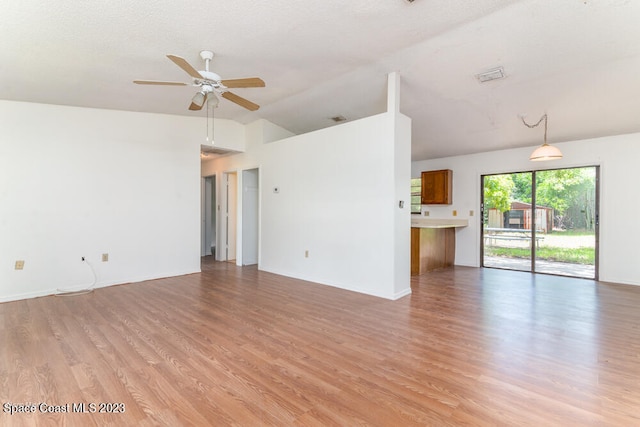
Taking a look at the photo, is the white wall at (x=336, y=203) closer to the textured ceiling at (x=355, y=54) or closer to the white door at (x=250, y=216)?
the white door at (x=250, y=216)

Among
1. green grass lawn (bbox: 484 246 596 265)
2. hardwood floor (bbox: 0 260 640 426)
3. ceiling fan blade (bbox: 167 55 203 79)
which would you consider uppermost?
ceiling fan blade (bbox: 167 55 203 79)

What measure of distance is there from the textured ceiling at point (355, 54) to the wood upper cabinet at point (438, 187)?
1.74 meters

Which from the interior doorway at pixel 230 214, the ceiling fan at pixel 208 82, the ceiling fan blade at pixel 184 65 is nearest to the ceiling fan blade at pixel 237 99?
the ceiling fan at pixel 208 82

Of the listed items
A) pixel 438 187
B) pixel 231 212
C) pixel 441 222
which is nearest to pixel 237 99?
pixel 231 212

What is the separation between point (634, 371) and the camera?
2.23 m

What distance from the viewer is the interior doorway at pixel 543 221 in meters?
5.31

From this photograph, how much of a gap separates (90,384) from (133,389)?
33 cm

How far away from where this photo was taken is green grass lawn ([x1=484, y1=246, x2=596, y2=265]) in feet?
17.5

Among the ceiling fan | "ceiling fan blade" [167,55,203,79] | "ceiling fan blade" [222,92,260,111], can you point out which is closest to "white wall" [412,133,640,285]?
"ceiling fan blade" [222,92,260,111]

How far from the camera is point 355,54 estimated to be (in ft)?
11.4

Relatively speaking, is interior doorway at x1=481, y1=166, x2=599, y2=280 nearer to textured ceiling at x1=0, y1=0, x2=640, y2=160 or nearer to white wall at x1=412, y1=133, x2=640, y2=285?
white wall at x1=412, y1=133, x2=640, y2=285

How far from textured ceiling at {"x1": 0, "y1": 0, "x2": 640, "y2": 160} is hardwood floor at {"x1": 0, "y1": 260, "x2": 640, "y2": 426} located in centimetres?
267

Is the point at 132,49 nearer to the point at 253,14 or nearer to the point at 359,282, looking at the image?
the point at 253,14

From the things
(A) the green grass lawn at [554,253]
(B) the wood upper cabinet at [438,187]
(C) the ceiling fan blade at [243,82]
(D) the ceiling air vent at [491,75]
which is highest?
(D) the ceiling air vent at [491,75]
